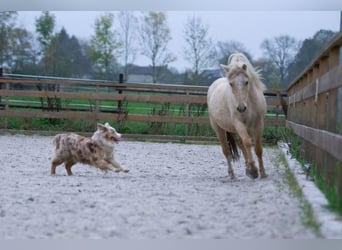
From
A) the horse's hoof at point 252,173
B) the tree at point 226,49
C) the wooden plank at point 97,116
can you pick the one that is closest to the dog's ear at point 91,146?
the horse's hoof at point 252,173

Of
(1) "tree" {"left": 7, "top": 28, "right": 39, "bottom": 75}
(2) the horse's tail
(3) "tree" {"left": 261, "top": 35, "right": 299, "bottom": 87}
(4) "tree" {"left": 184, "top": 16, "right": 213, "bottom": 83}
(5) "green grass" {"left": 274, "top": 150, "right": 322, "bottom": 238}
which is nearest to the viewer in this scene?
(5) "green grass" {"left": 274, "top": 150, "right": 322, "bottom": 238}

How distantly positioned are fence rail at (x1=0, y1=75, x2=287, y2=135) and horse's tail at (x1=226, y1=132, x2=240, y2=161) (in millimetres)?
2822

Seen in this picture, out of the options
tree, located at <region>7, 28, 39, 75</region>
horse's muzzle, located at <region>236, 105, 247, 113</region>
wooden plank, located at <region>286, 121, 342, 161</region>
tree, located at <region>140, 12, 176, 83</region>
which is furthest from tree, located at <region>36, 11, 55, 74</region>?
wooden plank, located at <region>286, 121, 342, 161</region>

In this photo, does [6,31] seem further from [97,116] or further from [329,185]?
[329,185]

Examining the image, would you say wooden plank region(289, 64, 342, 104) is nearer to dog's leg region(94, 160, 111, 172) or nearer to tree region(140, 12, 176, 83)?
dog's leg region(94, 160, 111, 172)

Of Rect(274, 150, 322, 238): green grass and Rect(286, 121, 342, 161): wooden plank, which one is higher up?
Rect(286, 121, 342, 161): wooden plank

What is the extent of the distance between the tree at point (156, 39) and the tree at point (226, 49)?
1.50 ft

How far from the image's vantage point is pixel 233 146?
3.94m

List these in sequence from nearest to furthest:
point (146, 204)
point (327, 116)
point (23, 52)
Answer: point (146, 204), point (327, 116), point (23, 52)

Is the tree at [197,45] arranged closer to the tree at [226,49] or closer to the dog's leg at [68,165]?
the tree at [226,49]

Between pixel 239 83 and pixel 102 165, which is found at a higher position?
pixel 239 83

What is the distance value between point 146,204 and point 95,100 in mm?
4682

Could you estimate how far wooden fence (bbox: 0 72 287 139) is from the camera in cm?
689

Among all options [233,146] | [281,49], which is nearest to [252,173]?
[233,146]
